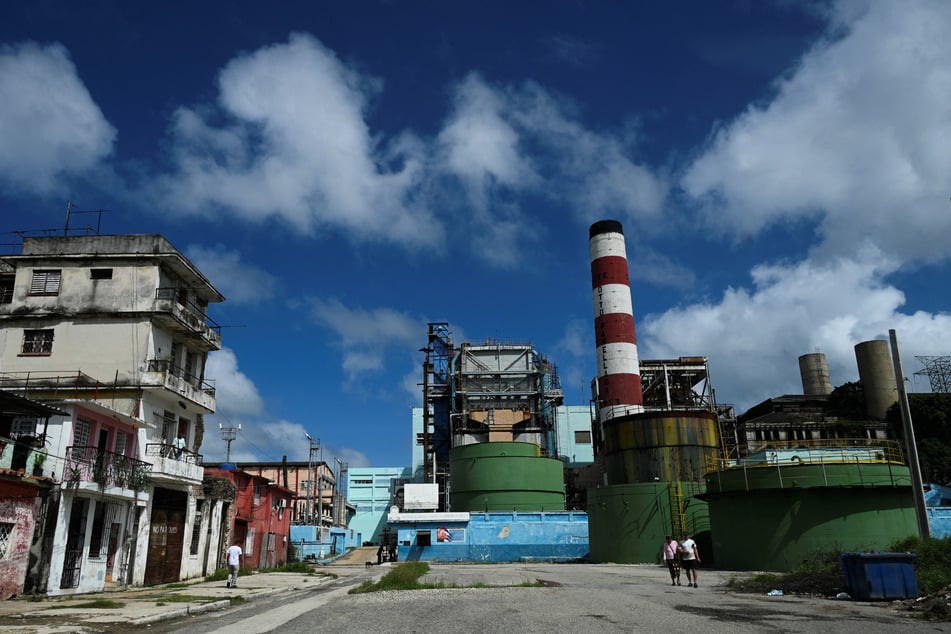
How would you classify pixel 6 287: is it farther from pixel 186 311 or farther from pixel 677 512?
pixel 677 512

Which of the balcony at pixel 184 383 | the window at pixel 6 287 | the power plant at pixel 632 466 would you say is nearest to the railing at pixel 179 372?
the balcony at pixel 184 383

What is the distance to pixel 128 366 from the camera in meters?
30.1

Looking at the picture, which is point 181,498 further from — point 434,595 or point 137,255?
point 434,595

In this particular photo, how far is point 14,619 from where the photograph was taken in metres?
14.4

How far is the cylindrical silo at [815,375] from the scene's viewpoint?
88.3 meters

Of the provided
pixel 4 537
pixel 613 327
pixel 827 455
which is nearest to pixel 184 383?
pixel 4 537

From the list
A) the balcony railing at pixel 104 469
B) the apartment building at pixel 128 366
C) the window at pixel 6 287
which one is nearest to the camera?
the balcony railing at pixel 104 469

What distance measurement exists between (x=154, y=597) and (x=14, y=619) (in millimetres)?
6169

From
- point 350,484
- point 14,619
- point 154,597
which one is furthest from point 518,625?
point 350,484

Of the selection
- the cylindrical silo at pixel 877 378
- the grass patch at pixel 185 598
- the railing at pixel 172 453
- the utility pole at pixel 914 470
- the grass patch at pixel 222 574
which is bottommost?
the grass patch at pixel 222 574

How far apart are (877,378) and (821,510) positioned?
5483cm

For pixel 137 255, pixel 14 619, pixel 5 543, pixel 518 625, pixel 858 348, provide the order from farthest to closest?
pixel 858 348, pixel 137 255, pixel 5 543, pixel 14 619, pixel 518 625

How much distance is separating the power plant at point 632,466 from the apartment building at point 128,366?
1966 cm

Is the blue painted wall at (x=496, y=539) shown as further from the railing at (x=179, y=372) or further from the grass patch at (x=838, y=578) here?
the grass patch at (x=838, y=578)
